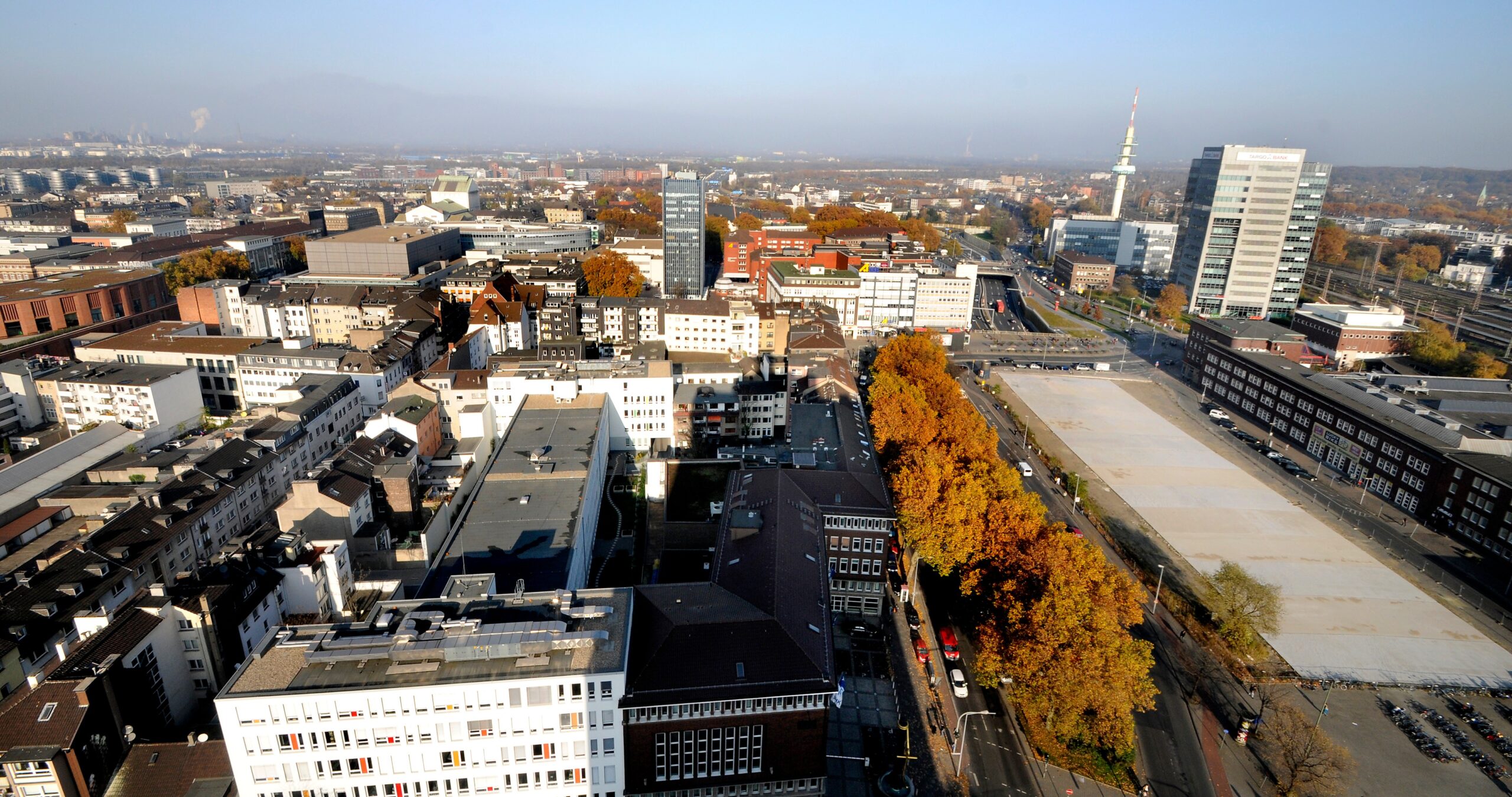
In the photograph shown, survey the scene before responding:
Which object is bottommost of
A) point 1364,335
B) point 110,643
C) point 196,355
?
point 110,643

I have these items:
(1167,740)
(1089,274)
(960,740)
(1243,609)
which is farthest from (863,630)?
(1089,274)

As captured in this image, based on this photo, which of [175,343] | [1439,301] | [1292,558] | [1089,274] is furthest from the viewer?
[1089,274]

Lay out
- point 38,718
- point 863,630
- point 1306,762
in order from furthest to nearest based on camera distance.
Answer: point 863,630 < point 1306,762 < point 38,718

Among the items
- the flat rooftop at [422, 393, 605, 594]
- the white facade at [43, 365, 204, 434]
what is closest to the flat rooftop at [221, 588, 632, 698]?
the flat rooftop at [422, 393, 605, 594]

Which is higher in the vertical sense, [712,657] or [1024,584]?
[712,657]

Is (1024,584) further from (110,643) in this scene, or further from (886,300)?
(886,300)

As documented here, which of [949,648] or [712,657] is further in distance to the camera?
[949,648]

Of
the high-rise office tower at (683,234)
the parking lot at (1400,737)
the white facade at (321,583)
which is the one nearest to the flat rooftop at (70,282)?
the high-rise office tower at (683,234)

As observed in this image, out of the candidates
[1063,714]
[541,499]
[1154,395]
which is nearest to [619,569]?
[541,499]
